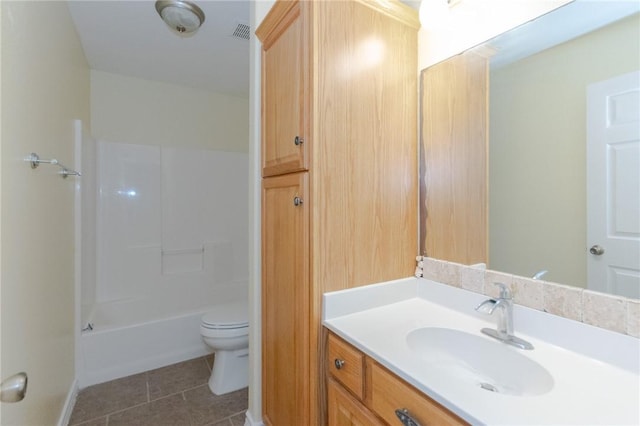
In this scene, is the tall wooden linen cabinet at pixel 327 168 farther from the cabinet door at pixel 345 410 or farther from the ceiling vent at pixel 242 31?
the ceiling vent at pixel 242 31

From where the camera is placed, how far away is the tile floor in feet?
5.65

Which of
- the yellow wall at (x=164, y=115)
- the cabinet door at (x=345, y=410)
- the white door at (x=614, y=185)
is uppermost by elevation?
the yellow wall at (x=164, y=115)

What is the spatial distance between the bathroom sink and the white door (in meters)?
0.31

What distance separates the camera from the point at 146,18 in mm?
1896

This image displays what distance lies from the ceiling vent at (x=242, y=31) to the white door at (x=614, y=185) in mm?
1977

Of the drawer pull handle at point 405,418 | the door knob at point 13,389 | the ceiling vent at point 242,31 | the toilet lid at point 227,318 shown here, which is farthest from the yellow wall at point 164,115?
the drawer pull handle at point 405,418

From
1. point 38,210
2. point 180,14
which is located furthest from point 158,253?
point 180,14

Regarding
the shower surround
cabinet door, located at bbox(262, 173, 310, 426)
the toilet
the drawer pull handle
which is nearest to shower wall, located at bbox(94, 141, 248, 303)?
the shower surround

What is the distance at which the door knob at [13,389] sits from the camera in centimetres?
65

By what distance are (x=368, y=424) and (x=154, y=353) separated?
2.10m

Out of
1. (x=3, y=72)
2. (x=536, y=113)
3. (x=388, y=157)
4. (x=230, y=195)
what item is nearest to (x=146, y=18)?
(x=3, y=72)

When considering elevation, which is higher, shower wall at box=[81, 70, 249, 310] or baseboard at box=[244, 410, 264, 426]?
shower wall at box=[81, 70, 249, 310]

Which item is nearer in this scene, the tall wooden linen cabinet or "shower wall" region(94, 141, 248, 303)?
the tall wooden linen cabinet

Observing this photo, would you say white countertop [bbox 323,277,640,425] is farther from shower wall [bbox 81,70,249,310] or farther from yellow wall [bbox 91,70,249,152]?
yellow wall [bbox 91,70,249,152]
